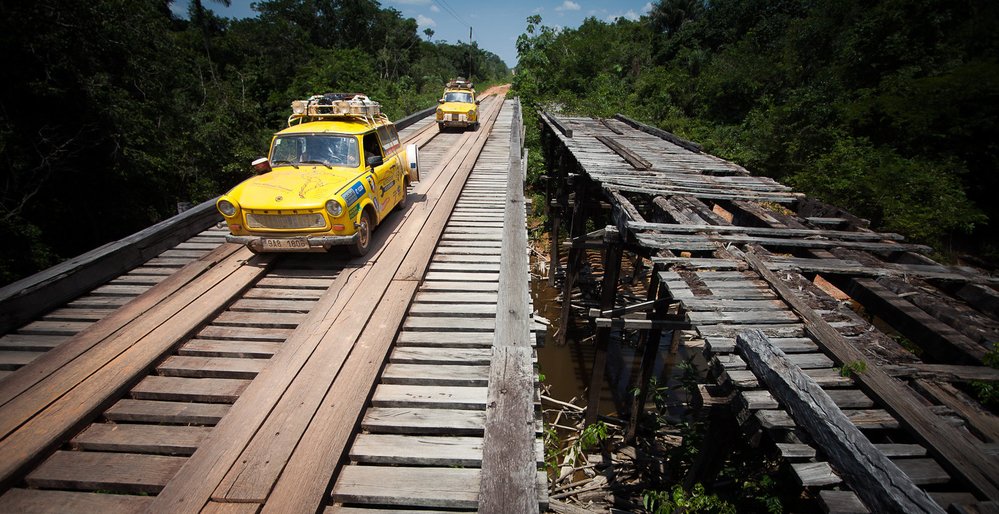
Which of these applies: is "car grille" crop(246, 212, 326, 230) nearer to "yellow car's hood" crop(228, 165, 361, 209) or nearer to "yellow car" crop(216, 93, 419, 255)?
"yellow car" crop(216, 93, 419, 255)

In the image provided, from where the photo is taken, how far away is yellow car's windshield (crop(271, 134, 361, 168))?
627cm

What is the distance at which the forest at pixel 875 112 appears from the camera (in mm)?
12398

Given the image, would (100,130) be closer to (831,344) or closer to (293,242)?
(293,242)

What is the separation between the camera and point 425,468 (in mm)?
2893

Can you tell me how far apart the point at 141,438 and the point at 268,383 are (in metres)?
Result: 0.90

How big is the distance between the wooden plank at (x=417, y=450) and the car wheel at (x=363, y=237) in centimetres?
310

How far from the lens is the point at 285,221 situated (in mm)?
5211

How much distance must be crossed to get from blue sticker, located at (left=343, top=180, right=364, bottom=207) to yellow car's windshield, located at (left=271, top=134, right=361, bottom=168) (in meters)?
0.63

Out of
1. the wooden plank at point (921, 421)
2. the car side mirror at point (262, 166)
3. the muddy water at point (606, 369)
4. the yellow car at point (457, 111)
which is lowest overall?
the muddy water at point (606, 369)

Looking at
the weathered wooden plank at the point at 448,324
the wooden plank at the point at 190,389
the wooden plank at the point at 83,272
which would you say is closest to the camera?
the wooden plank at the point at 190,389

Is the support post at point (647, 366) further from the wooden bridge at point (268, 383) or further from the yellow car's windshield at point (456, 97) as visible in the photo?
the yellow car's windshield at point (456, 97)

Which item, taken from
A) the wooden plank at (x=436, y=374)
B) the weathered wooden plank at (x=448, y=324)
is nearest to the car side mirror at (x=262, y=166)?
the weathered wooden plank at (x=448, y=324)

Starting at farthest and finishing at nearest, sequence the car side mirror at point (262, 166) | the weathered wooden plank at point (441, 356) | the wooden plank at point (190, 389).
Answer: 1. the car side mirror at point (262, 166)
2. the weathered wooden plank at point (441, 356)
3. the wooden plank at point (190, 389)

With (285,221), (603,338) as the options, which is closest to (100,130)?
(285,221)
